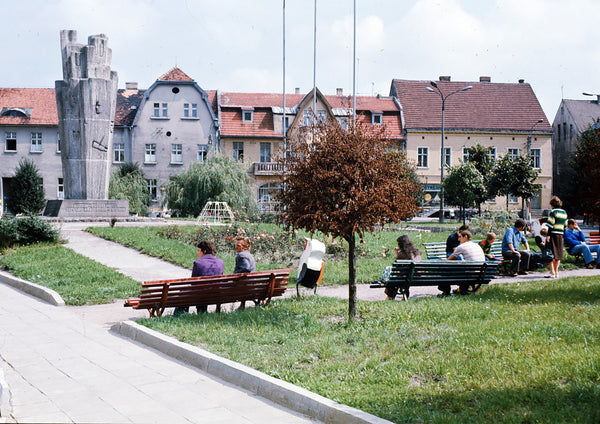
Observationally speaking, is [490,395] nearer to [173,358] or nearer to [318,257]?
[173,358]

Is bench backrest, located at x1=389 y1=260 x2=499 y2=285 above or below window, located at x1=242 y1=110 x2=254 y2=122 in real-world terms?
below

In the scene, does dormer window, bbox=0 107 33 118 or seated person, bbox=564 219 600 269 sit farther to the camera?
dormer window, bbox=0 107 33 118

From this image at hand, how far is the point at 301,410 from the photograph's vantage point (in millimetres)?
5723

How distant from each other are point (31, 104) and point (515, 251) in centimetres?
4674

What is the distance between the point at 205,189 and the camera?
3659 cm

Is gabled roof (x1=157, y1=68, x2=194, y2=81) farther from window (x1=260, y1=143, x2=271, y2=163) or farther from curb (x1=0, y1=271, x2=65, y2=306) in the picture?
curb (x1=0, y1=271, x2=65, y2=306)

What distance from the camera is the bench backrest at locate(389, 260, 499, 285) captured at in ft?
36.7

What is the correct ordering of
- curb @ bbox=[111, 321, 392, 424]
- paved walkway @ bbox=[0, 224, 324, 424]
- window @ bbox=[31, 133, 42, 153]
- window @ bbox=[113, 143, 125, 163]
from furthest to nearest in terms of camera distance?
window @ bbox=[113, 143, 125, 163], window @ bbox=[31, 133, 42, 153], paved walkway @ bbox=[0, 224, 324, 424], curb @ bbox=[111, 321, 392, 424]

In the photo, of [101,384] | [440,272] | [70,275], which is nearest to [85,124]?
[70,275]

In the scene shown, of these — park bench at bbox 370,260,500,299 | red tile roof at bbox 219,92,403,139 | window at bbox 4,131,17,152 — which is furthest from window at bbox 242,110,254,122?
park bench at bbox 370,260,500,299

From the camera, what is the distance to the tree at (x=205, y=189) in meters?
36.4

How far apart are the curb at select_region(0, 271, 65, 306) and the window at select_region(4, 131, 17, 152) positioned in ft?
129

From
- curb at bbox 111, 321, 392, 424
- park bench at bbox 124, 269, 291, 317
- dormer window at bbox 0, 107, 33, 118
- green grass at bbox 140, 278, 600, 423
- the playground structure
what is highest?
dormer window at bbox 0, 107, 33, 118

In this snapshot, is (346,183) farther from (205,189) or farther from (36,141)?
(36,141)
